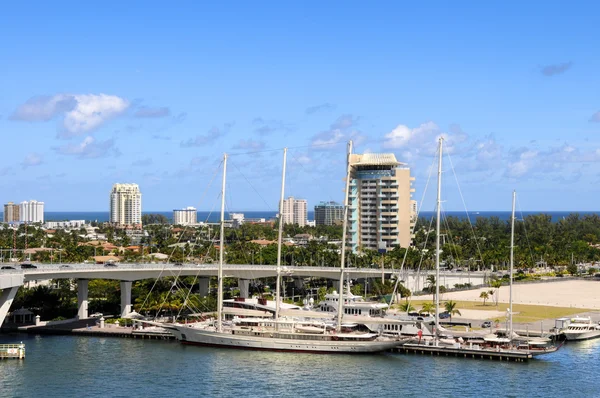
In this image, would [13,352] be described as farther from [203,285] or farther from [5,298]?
[203,285]

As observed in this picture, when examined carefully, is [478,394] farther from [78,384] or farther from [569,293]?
[569,293]

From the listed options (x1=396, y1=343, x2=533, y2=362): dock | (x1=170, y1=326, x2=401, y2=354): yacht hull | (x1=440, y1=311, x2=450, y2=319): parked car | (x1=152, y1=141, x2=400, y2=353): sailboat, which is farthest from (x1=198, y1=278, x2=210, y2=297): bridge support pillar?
(x1=396, y1=343, x2=533, y2=362): dock

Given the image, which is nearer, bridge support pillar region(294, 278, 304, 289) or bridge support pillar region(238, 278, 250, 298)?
bridge support pillar region(238, 278, 250, 298)

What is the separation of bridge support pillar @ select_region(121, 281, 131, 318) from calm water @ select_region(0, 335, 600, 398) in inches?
857

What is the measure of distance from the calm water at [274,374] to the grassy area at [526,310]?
2048 cm

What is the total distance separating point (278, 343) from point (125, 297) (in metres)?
33.9

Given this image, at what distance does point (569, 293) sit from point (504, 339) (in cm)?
6574

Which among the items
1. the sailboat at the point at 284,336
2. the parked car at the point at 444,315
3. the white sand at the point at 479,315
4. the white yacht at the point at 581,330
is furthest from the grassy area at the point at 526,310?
the sailboat at the point at 284,336

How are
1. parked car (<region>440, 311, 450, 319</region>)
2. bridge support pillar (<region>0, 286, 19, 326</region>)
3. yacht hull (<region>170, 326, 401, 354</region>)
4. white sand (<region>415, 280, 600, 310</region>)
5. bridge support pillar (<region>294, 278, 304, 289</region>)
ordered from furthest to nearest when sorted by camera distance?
bridge support pillar (<region>294, 278, 304, 289</region>), white sand (<region>415, 280, 600, 310</region>), parked car (<region>440, 311, 450, 319</region>), bridge support pillar (<region>0, 286, 19, 326</region>), yacht hull (<region>170, 326, 401, 354</region>)

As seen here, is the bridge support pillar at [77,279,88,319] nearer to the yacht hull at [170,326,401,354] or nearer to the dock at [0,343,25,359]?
the yacht hull at [170,326,401,354]

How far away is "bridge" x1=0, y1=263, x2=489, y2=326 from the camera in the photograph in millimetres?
99931

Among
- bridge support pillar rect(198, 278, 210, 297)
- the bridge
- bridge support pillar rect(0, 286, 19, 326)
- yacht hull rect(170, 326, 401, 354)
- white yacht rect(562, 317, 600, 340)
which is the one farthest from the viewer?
bridge support pillar rect(198, 278, 210, 297)

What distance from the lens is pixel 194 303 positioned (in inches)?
4914

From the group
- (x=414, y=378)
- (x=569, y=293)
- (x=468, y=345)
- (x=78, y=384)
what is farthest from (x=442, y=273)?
(x=78, y=384)
